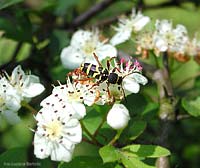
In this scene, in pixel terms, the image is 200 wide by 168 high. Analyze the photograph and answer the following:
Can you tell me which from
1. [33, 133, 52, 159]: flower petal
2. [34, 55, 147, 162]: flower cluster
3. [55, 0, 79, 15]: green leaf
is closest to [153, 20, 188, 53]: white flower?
[34, 55, 147, 162]: flower cluster

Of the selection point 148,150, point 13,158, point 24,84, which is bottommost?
point 13,158

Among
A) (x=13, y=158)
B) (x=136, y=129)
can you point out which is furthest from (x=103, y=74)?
(x=13, y=158)

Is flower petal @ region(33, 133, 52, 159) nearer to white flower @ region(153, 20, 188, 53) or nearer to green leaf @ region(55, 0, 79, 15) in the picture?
white flower @ region(153, 20, 188, 53)

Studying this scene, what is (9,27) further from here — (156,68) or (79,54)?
(156,68)

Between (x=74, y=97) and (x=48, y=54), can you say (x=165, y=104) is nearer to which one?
(x=74, y=97)

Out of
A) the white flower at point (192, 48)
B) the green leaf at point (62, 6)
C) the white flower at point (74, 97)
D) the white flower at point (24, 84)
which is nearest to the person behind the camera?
the white flower at point (74, 97)

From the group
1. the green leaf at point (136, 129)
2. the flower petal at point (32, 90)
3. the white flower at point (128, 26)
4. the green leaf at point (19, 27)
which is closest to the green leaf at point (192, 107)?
the green leaf at point (136, 129)

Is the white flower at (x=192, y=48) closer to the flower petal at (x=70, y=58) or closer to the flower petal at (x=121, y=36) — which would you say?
the flower petal at (x=121, y=36)
